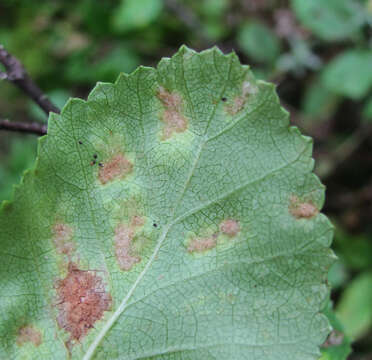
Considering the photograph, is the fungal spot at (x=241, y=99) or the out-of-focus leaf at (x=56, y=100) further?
the out-of-focus leaf at (x=56, y=100)

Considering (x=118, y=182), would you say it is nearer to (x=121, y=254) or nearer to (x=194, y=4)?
(x=121, y=254)

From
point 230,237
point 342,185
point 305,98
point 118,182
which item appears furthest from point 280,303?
point 305,98

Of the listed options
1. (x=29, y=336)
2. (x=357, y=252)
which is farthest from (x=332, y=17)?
(x=29, y=336)

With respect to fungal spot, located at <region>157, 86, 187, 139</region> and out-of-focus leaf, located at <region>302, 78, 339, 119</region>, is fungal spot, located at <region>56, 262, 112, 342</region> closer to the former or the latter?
fungal spot, located at <region>157, 86, 187, 139</region>

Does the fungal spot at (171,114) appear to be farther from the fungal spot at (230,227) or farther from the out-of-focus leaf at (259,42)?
the out-of-focus leaf at (259,42)

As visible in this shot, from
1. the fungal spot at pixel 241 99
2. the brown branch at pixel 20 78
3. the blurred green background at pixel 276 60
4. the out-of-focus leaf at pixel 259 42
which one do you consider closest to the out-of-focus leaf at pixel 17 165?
the blurred green background at pixel 276 60

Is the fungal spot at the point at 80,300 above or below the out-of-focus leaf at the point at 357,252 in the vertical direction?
above

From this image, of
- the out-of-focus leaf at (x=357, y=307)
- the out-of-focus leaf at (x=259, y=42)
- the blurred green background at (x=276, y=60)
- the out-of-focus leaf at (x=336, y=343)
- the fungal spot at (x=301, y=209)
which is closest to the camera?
the fungal spot at (x=301, y=209)

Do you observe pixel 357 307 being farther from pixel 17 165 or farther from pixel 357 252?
pixel 17 165
